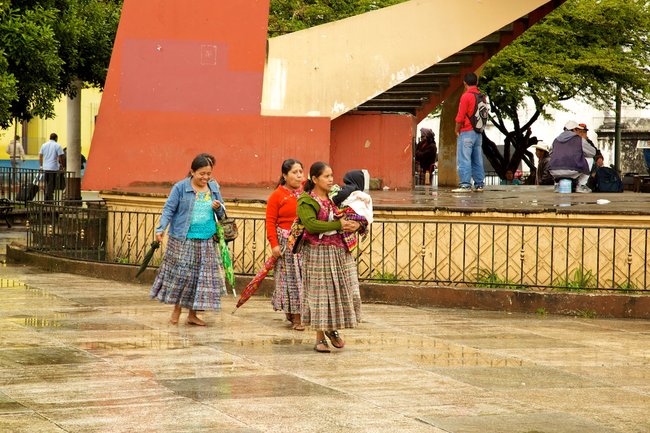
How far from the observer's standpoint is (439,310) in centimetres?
1316

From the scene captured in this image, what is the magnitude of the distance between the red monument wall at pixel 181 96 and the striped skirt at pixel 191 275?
23.1 ft

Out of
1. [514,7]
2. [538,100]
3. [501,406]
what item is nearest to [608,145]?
[538,100]

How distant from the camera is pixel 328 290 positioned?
10.1 meters

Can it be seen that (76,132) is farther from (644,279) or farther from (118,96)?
(644,279)

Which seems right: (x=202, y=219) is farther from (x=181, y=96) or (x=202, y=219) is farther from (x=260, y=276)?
(x=181, y=96)

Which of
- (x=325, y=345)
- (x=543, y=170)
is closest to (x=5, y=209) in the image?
(x=543, y=170)

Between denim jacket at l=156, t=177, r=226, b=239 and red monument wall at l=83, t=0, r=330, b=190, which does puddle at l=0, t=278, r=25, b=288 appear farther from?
denim jacket at l=156, t=177, r=226, b=239

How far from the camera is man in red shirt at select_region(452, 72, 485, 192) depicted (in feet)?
60.3

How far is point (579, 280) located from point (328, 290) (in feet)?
14.0

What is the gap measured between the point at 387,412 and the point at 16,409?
92.5 inches

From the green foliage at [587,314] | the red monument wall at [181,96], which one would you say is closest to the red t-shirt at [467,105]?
the red monument wall at [181,96]

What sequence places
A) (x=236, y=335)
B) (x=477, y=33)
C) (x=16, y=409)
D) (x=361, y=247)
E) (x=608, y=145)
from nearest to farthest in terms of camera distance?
(x=16, y=409) → (x=236, y=335) → (x=361, y=247) → (x=477, y=33) → (x=608, y=145)

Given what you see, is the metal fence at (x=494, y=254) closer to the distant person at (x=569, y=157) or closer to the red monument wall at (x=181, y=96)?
the red monument wall at (x=181, y=96)

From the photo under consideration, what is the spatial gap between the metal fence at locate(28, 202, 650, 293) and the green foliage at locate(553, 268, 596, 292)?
0.04 ft
